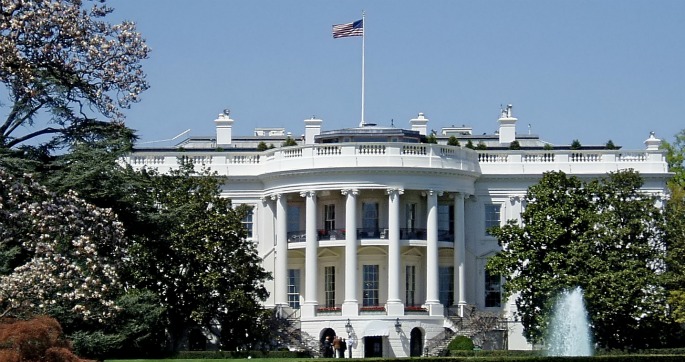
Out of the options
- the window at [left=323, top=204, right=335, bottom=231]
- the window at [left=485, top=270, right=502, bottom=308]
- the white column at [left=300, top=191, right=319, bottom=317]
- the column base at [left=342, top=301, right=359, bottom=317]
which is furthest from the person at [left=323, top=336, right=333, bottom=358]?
the window at [left=485, top=270, right=502, bottom=308]

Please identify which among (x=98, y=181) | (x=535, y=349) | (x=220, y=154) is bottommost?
(x=535, y=349)

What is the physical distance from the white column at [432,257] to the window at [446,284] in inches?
84.5

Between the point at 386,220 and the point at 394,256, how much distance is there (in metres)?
2.77

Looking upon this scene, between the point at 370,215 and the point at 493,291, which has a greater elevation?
the point at 370,215

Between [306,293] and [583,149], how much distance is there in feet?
57.2

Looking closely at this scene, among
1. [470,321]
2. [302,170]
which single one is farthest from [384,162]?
[470,321]

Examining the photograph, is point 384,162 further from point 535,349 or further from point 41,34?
point 41,34

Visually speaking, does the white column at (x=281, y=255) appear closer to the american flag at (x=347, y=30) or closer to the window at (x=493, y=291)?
the american flag at (x=347, y=30)

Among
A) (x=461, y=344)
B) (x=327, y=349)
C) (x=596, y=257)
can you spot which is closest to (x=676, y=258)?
(x=596, y=257)

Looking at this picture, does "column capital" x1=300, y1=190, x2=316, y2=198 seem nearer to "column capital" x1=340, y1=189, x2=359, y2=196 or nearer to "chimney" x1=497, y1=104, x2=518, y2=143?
"column capital" x1=340, y1=189, x2=359, y2=196

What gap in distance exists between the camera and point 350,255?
69.4 metres

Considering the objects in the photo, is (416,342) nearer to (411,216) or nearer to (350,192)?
(411,216)

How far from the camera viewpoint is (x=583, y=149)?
3063 inches

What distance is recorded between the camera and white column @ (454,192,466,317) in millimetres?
71037
